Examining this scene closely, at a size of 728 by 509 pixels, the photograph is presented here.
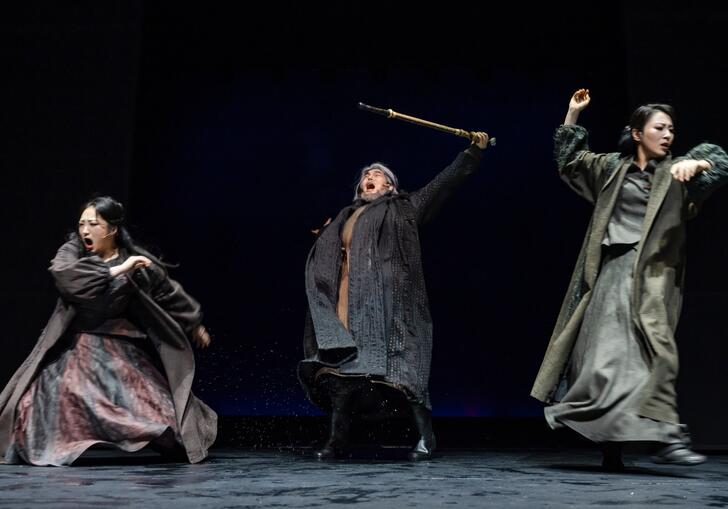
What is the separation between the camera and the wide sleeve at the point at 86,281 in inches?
139

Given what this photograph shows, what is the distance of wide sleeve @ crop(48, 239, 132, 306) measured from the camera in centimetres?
353

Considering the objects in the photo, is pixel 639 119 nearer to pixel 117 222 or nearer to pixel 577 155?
pixel 577 155

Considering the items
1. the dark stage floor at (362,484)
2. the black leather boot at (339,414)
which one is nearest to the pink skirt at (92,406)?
the dark stage floor at (362,484)

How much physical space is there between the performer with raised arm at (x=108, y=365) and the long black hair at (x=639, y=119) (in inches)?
78.3

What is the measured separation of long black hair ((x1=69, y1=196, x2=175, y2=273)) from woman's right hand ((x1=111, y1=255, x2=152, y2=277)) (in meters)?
0.21

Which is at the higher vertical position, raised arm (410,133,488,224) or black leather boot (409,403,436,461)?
raised arm (410,133,488,224)

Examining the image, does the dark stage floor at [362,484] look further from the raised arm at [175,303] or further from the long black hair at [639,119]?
the long black hair at [639,119]

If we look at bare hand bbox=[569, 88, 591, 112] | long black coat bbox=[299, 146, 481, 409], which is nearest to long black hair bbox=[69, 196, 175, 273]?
long black coat bbox=[299, 146, 481, 409]

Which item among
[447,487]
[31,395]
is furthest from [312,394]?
[447,487]

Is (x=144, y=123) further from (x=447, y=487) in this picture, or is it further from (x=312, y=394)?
(x=447, y=487)

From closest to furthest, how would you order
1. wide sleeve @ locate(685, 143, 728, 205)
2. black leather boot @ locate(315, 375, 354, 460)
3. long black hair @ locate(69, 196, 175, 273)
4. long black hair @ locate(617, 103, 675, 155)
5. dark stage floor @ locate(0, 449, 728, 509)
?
1. dark stage floor @ locate(0, 449, 728, 509)
2. wide sleeve @ locate(685, 143, 728, 205)
3. long black hair @ locate(617, 103, 675, 155)
4. black leather boot @ locate(315, 375, 354, 460)
5. long black hair @ locate(69, 196, 175, 273)

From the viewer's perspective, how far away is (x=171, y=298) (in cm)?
389

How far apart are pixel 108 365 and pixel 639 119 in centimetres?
237

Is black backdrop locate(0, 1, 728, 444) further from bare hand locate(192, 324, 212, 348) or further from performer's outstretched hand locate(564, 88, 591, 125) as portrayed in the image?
performer's outstretched hand locate(564, 88, 591, 125)
